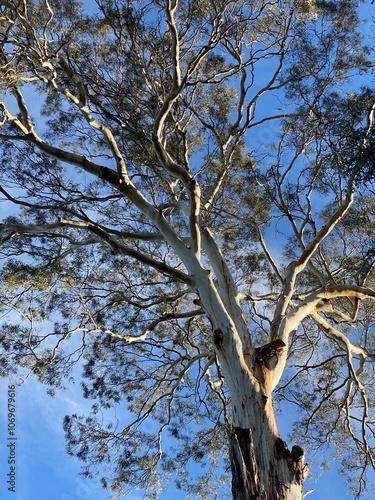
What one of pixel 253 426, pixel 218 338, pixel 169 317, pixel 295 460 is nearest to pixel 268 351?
pixel 218 338

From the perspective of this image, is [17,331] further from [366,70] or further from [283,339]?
[366,70]

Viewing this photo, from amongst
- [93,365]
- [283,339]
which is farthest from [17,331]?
[283,339]

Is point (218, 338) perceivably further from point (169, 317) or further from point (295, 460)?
point (169, 317)

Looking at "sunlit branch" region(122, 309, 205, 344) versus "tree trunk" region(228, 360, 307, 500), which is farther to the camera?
"sunlit branch" region(122, 309, 205, 344)

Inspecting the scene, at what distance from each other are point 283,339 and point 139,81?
14.9 ft

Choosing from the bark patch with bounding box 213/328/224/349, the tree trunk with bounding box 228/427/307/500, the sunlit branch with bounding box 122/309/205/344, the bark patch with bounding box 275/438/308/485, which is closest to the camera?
the tree trunk with bounding box 228/427/307/500

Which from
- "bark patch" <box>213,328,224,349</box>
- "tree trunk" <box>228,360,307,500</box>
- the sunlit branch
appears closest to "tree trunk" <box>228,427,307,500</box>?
"tree trunk" <box>228,360,307,500</box>

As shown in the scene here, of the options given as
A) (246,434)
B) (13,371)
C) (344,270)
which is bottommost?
(246,434)

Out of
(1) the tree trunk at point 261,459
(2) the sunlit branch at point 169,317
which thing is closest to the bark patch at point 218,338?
(1) the tree trunk at point 261,459

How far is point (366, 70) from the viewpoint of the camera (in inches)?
267

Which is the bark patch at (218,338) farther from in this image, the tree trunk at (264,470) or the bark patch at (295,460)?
the bark patch at (295,460)

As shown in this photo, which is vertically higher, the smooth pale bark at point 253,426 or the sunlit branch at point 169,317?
the sunlit branch at point 169,317

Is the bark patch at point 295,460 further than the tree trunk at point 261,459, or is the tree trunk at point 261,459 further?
the bark patch at point 295,460

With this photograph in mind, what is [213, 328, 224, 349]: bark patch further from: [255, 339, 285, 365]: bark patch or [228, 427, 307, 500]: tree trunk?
[228, 427, 307, 500]: tree trunk
